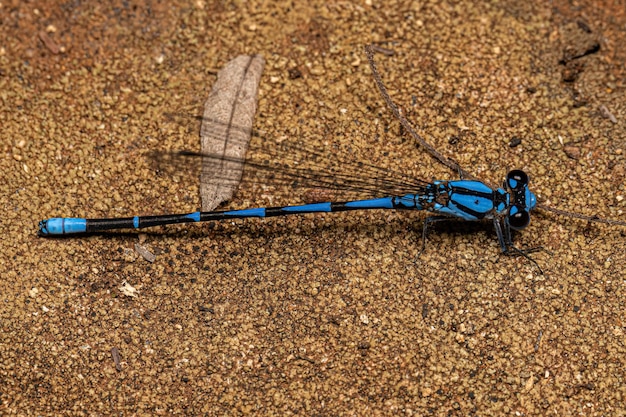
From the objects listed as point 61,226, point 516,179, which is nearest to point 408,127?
point 516,179

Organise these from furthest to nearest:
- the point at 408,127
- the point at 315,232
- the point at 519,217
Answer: the point at 408,127
the point at 315,232
the point at 519,217

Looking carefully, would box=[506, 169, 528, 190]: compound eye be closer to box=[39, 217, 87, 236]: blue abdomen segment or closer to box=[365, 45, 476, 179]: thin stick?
box=[365, 45, 476, 179]: thin stick

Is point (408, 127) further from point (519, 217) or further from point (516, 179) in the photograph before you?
point (519, 217)

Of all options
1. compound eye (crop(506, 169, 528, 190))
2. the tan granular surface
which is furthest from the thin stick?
compound eye (crop(506, 169, 528, 190))

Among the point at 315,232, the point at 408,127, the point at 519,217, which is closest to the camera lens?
the point at 519,217

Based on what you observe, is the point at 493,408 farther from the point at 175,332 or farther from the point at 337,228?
the point at 175,332

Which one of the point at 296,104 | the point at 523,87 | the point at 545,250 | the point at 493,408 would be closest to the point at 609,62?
the point at 523,87
